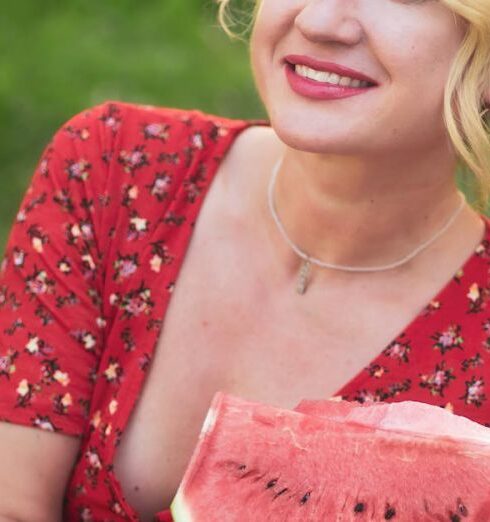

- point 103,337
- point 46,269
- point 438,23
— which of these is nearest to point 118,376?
point 103,337

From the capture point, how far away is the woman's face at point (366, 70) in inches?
82.1

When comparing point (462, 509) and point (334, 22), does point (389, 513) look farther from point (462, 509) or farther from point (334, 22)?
point (334, 22)

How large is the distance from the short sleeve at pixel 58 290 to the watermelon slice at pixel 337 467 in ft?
1.43

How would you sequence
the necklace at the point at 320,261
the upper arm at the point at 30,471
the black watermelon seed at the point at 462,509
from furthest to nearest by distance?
1. the necklace at the point at 320,261
2. the upper arm at the point at 30,471
3. the black watermelon seed at the point at 462,509

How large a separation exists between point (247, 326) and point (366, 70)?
0.56m

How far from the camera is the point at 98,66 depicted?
441 centimetres

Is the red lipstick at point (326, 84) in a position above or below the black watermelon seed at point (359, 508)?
above

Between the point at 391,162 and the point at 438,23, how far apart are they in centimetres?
29

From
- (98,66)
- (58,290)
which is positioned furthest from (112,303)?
(98,66)

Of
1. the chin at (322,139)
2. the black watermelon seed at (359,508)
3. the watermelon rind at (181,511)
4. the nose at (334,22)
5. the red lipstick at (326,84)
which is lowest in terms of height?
the watermelon rind at (181,511)

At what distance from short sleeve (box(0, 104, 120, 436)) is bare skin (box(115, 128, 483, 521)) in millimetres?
138

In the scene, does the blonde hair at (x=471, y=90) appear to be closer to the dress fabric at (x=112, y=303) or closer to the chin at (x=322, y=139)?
the chin at (x=322, y=139)

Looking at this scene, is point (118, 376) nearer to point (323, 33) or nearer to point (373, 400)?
point (373, 400)

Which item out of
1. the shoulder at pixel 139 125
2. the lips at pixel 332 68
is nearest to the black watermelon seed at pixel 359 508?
the lips at pixel 332 68
